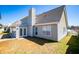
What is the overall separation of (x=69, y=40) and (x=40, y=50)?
2.02m

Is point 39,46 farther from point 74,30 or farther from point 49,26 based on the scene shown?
point 74,30

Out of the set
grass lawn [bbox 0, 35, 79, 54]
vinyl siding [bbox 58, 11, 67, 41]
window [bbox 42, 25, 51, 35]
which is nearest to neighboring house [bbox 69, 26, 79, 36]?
grass lawn [bbox 0, 35, 79, 54]

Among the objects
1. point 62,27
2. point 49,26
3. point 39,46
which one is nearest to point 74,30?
point 62,27

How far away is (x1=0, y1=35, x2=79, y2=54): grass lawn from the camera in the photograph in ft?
24.2

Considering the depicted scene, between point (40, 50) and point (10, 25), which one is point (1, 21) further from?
point (40, 50)

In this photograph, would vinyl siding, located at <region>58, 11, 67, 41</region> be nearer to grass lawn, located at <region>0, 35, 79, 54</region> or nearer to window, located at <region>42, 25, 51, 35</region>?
grass lawn, located at <region>0, 35, 79, 54</region>

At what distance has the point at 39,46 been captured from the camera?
7.85m

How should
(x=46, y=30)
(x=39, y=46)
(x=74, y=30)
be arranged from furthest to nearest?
(x=46, y=30)
(x=74, y=30)
(x=39, y=46)

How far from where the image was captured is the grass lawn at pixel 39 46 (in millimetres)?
7375

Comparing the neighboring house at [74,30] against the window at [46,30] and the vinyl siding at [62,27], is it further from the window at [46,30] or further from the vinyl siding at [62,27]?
the window at [46,30]

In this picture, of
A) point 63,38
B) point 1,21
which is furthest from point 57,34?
point 1,21

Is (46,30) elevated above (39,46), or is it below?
above

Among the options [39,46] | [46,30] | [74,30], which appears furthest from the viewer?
[46,30]
